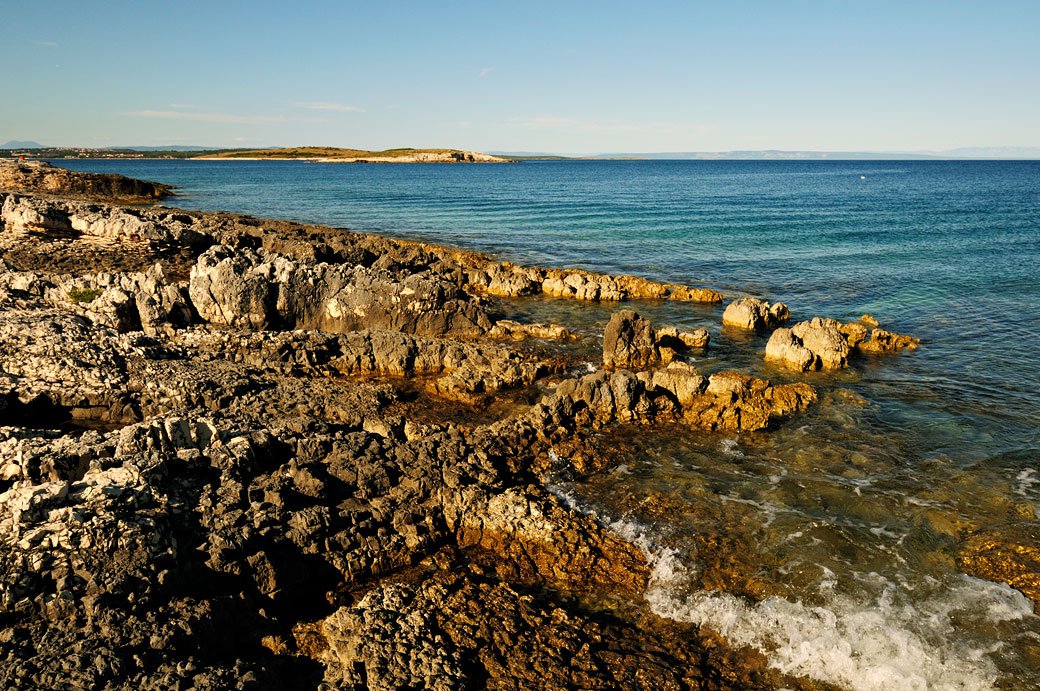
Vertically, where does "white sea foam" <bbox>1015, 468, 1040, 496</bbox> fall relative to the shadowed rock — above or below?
below

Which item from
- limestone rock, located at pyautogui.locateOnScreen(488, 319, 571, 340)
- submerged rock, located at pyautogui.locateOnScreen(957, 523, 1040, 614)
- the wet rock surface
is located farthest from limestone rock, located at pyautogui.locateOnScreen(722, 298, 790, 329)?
the wet rock surface

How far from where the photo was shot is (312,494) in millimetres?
8820

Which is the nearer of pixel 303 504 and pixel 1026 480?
pixel 303 504

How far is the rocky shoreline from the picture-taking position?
6.43 m

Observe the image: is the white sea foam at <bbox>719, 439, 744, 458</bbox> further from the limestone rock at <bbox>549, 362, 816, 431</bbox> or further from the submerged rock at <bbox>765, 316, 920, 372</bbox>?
the submerged rock at <bbox>765, 316, 920, 372</bbox>

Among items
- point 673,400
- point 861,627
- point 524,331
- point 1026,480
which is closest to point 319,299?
point 524,331

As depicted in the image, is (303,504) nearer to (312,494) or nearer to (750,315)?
(312,494)

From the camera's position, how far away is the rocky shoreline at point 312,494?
21.1ft

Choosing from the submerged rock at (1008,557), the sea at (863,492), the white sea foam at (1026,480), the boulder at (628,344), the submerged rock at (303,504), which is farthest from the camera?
the boulder at (628,344)

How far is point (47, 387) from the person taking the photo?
11773 millimetres

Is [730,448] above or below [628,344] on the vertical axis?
below

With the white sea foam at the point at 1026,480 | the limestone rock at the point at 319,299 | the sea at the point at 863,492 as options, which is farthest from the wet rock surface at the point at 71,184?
the white sea foam at the point at 1026,480

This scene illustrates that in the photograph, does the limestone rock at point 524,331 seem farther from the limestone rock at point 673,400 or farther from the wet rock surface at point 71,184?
the wet rock surface at point 71,184

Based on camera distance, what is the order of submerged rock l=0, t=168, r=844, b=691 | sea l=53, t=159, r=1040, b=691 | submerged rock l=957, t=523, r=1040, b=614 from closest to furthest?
submerged rock l=0, t=168, r=844, b=691 → sea l=53, t=159, r=1040, b=691 → submerged rock l=957, t=523, r=1040, b=614
